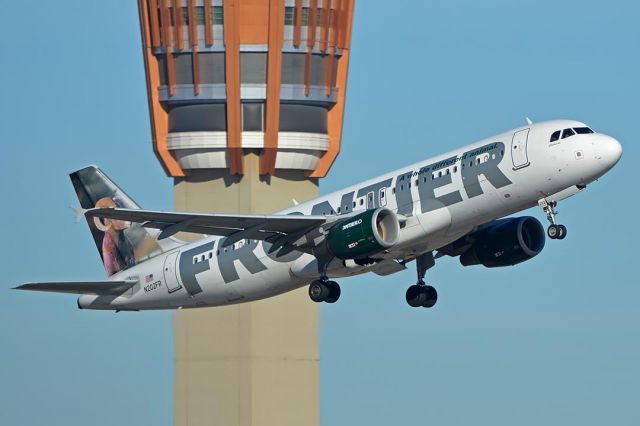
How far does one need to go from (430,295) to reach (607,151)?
14422mm

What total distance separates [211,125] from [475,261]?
37.3 meters

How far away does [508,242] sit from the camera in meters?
90.0

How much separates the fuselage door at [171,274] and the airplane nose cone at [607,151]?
22253 millimetres

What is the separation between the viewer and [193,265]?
9300 cm

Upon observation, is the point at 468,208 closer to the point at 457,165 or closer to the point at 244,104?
the point at 457,165

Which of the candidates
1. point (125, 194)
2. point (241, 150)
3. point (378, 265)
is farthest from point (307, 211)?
point (241, 150)

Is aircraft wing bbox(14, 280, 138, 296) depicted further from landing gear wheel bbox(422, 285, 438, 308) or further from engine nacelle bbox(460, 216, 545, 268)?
engine nacelle bbox(460, 216, 545, 268)

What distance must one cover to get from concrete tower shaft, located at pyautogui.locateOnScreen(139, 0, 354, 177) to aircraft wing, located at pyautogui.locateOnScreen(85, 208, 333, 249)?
35.7m

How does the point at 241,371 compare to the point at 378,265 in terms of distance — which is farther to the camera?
the point at 241,371

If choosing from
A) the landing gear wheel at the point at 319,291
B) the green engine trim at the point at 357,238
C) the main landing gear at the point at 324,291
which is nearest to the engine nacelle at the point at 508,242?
the main landing gear at the point at 324,291

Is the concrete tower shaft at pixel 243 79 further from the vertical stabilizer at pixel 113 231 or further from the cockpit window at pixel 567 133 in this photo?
the cockpit window at pixel 567 133

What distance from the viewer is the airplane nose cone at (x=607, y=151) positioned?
80625 mm

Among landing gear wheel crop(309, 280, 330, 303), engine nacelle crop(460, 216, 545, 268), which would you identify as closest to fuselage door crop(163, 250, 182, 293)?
landing gear wheel crop(309, 280, 330, 303)

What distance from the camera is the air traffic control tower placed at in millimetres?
123438
